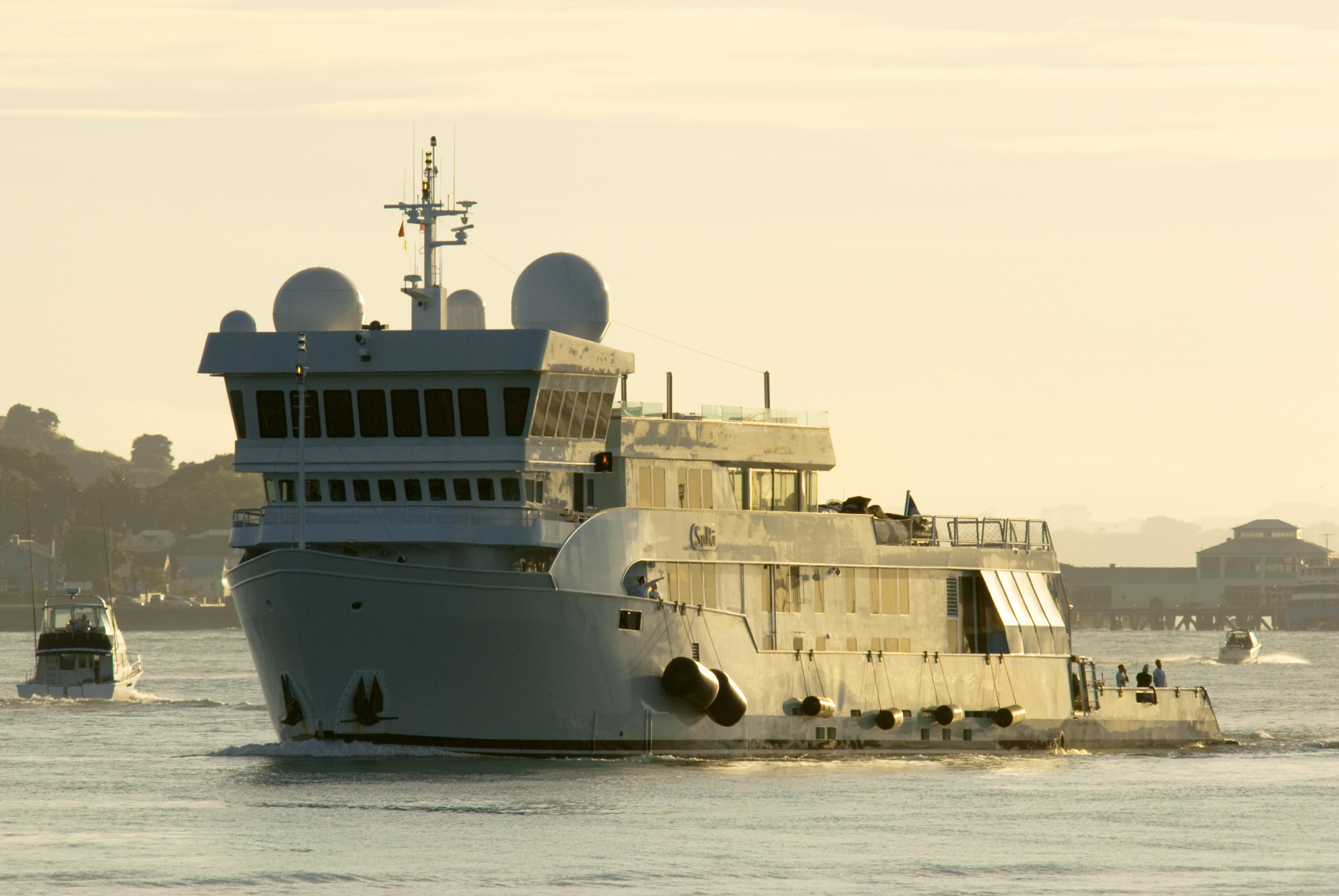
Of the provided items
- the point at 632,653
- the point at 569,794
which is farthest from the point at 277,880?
the point at 632,653

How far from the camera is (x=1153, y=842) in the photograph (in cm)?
4131

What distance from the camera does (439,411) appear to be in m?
48.7

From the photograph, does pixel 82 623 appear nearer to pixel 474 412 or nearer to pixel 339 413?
pixel 339 413

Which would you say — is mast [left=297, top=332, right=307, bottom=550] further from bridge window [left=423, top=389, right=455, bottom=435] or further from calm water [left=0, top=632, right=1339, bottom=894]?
calm water [left=0, top=632, right=1339, bottom=894]

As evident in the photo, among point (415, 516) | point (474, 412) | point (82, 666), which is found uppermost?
point (474, 412)

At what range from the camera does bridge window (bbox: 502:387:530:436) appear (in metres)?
48.5

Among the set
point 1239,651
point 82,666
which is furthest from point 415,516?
point 1239,651

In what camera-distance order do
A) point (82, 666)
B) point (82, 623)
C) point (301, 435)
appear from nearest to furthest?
point (301, 435) < point (82, 666) < point (82, 623)

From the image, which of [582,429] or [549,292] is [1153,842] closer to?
[582,429]

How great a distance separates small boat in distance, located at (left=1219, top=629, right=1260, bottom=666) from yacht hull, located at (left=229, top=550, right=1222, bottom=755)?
4838 inches

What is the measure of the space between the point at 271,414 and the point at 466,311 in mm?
8875

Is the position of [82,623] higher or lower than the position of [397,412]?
lower

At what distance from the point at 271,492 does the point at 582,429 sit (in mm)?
7672

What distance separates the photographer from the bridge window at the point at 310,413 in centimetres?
4931
